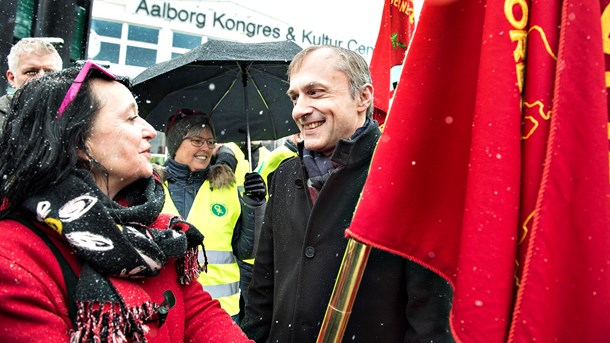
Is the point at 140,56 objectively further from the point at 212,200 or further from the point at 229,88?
the point at 212,200

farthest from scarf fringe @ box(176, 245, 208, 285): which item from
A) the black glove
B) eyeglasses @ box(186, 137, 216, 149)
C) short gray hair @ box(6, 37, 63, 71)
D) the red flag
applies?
the red flag

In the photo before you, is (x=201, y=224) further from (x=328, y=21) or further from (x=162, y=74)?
(x=328, y=21)

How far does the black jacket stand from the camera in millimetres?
1917

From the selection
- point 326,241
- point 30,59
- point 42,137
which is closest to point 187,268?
point 326,241

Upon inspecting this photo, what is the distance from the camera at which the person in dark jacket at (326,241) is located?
1975 mm

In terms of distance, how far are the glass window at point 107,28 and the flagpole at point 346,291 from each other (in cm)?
2334

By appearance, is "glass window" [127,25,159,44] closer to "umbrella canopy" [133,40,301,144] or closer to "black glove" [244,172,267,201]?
"umbrella canopy" [133,40,301,144]

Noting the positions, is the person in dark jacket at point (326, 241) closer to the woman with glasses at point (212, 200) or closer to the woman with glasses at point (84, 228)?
the woman with glasses at point (84, 228)

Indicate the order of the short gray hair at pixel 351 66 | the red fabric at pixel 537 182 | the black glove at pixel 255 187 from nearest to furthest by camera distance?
the red fabric at pixel 537 182 → the short gray hair at pixel 351 66 → the black glove at pixel 255 187

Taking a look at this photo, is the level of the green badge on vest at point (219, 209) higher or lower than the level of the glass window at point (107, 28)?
lower

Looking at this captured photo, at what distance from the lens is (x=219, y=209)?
400cm

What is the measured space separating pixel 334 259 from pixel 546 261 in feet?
3.27

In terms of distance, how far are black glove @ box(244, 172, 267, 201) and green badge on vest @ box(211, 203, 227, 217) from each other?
281mm

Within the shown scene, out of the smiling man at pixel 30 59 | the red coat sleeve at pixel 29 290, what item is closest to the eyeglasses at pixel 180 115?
the smiling man at pixel 30 59
